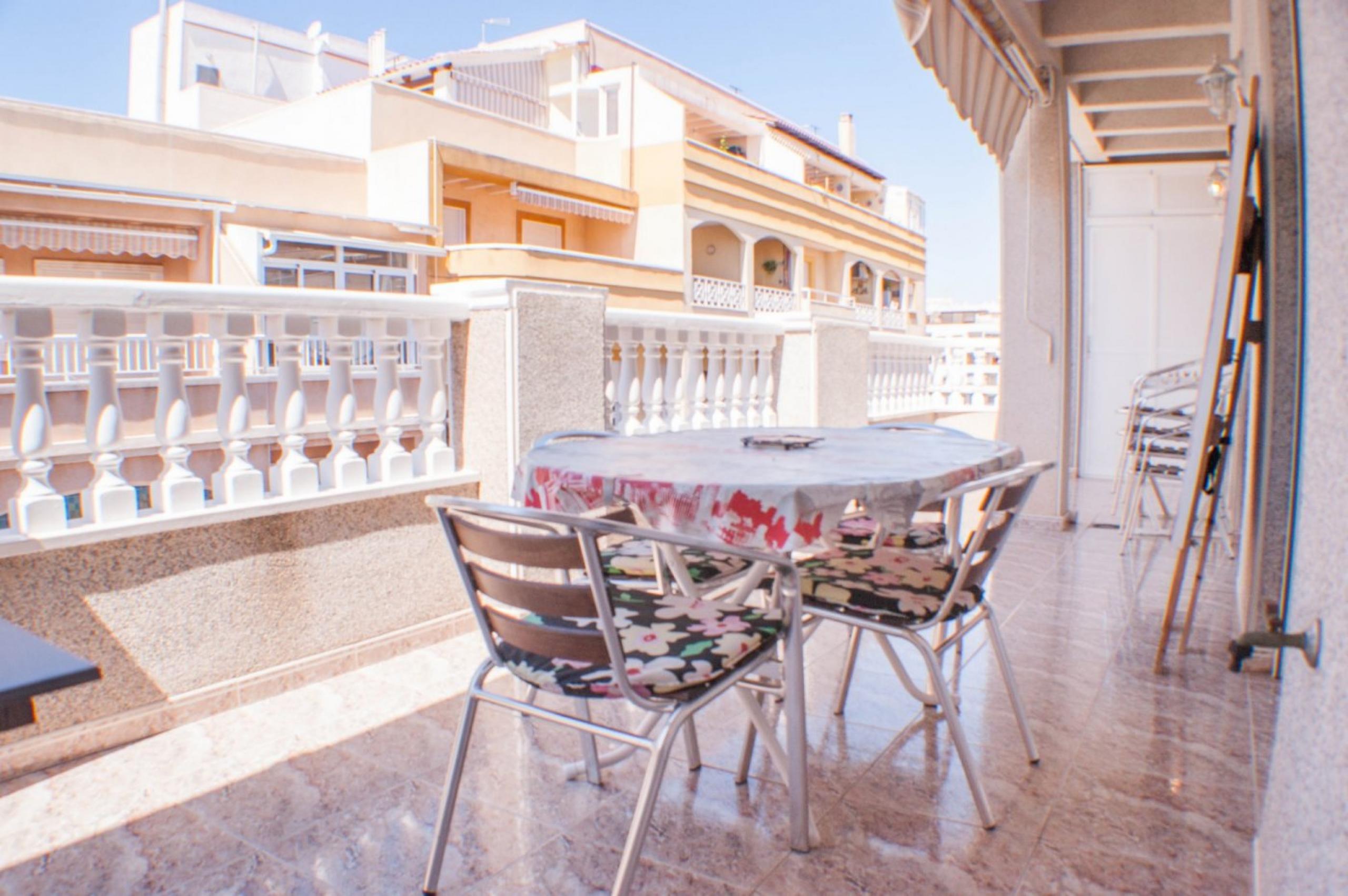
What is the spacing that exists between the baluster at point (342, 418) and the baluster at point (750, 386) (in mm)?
2383

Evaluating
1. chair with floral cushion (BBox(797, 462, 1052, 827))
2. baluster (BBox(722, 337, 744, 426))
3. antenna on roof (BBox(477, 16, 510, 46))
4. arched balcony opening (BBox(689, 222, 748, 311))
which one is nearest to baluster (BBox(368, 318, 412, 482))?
chair with floral cushion (BBox(797, 462, 1052, 827))

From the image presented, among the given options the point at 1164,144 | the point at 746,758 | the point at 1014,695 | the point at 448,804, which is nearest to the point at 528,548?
the point at 448,804

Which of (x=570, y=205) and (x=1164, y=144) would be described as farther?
(x=570, y=205)

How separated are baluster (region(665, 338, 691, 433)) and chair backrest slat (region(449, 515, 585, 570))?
284cm

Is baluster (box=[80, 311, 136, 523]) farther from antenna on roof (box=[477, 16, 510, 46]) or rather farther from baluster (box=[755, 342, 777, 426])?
antenna on roof (box=[477, 16, 510, 46])

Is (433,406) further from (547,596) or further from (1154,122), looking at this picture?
(1154,122)

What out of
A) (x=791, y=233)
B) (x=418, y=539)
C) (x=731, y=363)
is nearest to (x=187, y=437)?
(x=418, y=539)

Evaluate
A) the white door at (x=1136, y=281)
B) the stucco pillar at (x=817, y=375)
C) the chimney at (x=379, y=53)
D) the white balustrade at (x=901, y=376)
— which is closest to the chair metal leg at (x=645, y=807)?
the stucco pillar at (x=817, y=375)

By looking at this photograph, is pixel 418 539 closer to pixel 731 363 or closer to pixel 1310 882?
pixel 731 363

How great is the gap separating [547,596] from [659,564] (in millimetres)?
1089

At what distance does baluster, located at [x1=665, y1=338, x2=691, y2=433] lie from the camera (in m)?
4.59

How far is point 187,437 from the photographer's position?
296 cm

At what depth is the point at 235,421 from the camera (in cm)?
304

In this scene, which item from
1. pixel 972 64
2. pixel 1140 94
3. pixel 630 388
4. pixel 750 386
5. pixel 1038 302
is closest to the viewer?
pixel 630 388
